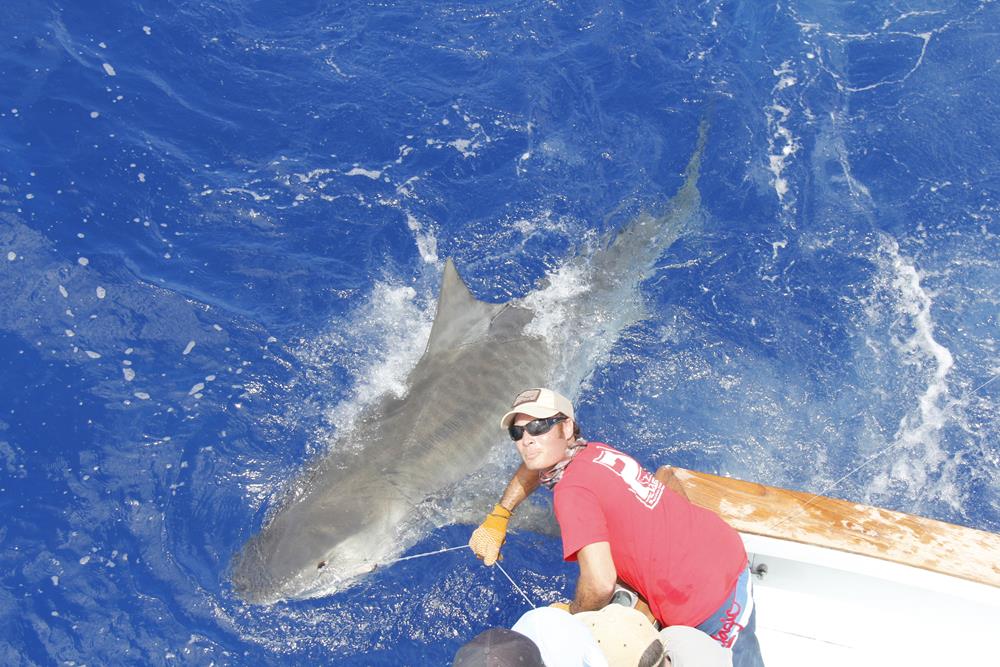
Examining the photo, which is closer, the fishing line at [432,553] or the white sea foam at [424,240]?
the fishing line at [432,553]

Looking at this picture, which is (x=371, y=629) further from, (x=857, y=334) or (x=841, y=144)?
(x=841, y=144)

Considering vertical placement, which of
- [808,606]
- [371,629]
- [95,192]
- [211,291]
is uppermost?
[95,192]

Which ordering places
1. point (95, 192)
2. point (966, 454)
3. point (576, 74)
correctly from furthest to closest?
point (576, 74)
point (95, 192)
point (966, 454)

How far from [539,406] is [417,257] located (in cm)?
389

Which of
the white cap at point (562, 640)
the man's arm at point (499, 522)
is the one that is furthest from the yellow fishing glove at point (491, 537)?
the white cap at point (562, 640)

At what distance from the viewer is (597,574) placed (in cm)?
388

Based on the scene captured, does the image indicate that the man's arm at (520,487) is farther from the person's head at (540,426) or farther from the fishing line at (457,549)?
the fishing line at (457,549)

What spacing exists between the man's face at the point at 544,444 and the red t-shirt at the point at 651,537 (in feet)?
0.81

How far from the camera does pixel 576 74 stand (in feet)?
30.6

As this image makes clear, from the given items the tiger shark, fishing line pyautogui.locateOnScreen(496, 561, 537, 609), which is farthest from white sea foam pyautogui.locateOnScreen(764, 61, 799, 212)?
fishing line pyautogui.locateOnScreen(496, 561, 537, 609)

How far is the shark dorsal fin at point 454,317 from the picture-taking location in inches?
270

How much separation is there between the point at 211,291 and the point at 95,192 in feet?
6.01

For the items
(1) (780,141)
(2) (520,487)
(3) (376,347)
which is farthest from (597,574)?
(1) (780,141)

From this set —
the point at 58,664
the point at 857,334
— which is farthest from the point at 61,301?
the point at 857,334
